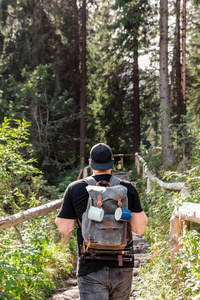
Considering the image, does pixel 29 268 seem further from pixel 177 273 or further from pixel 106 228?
pixel 106 228

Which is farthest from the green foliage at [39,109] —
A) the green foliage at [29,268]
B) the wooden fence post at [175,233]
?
the wooden fence post at [175,233]

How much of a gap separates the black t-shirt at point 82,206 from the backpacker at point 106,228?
5cm

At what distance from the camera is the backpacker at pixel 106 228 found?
2674 millimetres

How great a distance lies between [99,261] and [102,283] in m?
0.15

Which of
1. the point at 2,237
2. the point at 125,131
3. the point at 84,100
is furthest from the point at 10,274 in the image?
the point at 125,131

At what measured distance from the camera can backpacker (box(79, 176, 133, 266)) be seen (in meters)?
2.67

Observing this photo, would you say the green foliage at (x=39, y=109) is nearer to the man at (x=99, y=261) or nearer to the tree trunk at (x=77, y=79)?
the tree trunk at (x=77, y=79)

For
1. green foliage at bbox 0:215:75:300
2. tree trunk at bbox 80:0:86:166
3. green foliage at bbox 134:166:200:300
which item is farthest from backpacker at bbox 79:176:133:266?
tree trunk at bbox 80:0:86:166

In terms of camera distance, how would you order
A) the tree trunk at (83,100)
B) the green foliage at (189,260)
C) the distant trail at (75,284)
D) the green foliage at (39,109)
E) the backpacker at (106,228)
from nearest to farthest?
the backpacker at (106,228), the green foliage at (189,260), the distant trail at (75,284), the green foliage at (39,109), the tree trunk at (83,100)

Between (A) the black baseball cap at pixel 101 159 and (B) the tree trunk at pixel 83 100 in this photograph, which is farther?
(B) the tree trunk at pixel 83 100

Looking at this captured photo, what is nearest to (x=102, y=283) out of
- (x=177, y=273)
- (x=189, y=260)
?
(x=189, y=260)

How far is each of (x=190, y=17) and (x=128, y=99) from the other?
7072 millimetres

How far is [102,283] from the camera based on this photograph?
2748 millimetres

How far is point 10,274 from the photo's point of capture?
385 centimetres
